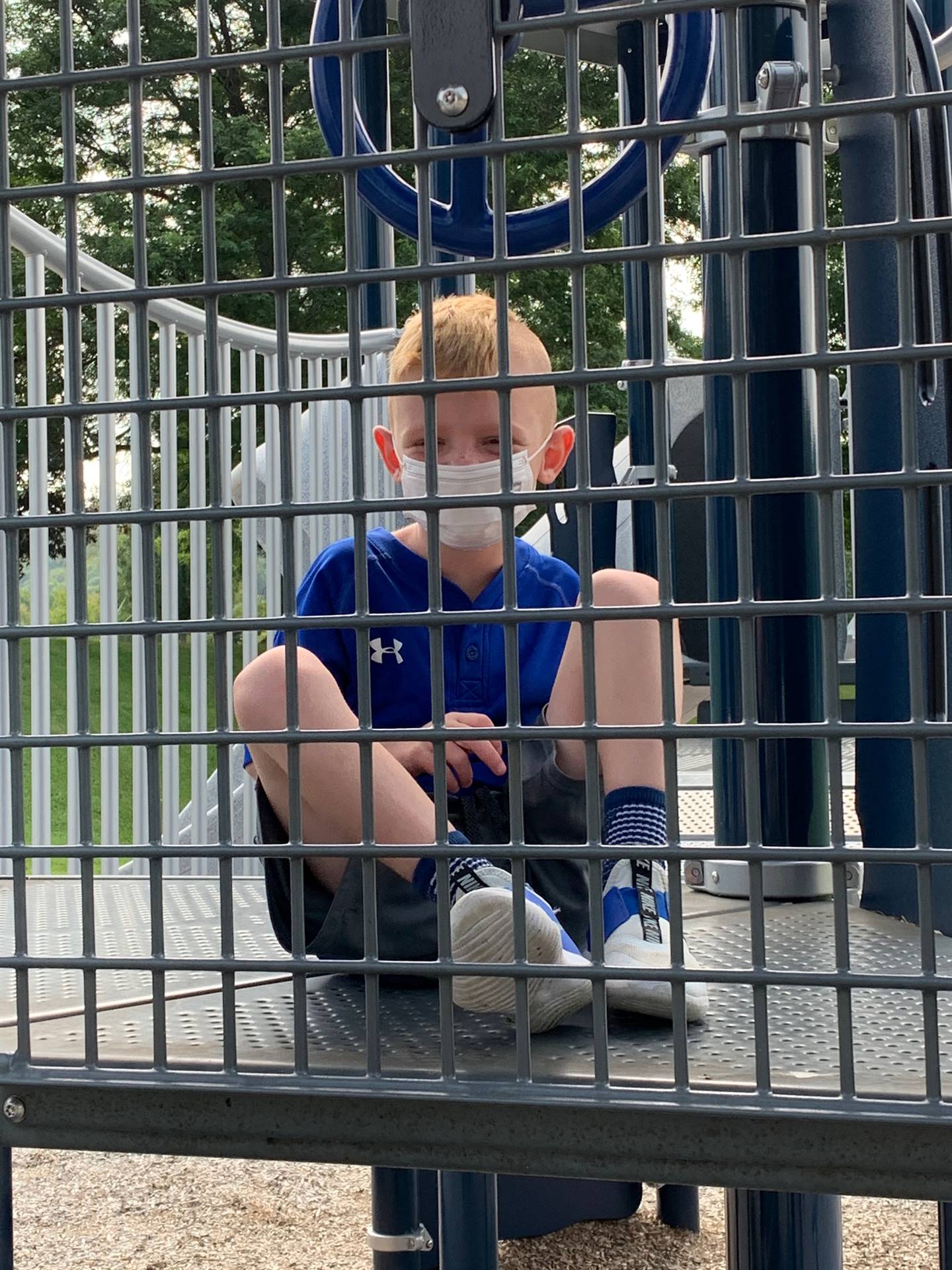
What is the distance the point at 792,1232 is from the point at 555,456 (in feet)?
3.13

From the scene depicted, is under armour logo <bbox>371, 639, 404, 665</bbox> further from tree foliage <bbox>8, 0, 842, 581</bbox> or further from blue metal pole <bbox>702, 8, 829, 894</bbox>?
tree foliage <bbox>8, 0, 842, 581</bbox>

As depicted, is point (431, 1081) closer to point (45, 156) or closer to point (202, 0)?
point (202, 0)

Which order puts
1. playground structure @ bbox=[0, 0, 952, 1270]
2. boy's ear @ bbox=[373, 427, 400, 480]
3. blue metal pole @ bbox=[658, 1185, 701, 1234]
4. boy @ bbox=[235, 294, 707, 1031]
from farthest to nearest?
blue metal pole @ bbox=[658, 1185, 701, 1234] → boy's ear @ bbox=[373, 427, 400, 480] → boy @ bbox=[235, 294, 707, 1031] → playground structure @ bbox=[0, 0, 952, 1270]

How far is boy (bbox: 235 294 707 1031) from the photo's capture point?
49.9 inches

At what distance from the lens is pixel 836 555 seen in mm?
909

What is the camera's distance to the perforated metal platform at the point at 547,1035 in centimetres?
102

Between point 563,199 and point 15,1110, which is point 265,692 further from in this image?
point 563,199

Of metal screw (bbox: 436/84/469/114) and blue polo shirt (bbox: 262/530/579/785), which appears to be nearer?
metal screw (bbox: 436/84/469/114)

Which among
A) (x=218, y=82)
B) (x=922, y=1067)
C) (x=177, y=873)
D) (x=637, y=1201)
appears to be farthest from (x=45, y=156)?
(x=922, y=1067)

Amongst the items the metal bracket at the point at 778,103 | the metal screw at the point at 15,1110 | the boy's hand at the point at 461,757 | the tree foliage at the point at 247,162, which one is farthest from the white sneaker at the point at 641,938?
the tree foliage at the point at 247,162

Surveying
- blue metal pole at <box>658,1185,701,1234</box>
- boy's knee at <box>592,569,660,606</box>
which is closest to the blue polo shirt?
boy's knee at <box>592,569,660,606</box>

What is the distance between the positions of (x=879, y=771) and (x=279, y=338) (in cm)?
101

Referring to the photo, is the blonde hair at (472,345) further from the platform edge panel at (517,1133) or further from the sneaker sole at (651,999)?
the platform edge panel at (517,1133)

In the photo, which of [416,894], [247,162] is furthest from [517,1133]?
[247,162]
